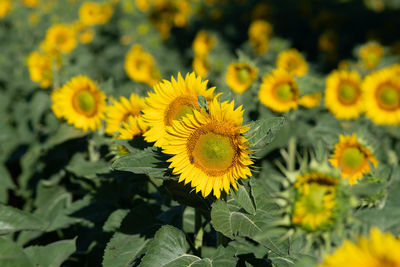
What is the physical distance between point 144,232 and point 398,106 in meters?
2.74

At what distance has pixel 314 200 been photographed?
3.84 feet

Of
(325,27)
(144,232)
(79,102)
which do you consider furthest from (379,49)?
(144,232)

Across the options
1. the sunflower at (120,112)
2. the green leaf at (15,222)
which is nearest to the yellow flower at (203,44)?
the sunflower at (120,112)

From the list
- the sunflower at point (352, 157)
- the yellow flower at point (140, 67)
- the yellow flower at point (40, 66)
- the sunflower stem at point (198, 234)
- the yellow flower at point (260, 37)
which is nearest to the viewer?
the sunflower stem at point (198, 234)

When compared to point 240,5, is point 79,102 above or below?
below

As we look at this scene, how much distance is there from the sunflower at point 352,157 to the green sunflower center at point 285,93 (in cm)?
79

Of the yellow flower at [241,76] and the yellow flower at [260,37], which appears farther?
the yellow flower at [260,37]

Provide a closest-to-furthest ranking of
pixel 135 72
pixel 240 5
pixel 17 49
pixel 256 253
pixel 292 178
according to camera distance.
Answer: pixel 292 178, pixel 256 253, pixel 135 72, pixel 17 49, pixel 240 5

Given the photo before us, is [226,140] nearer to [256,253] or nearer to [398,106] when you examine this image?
[256,253]

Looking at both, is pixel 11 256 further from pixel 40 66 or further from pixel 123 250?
pixel 40 66

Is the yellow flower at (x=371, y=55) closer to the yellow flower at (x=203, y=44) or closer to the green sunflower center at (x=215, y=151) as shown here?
the yellow flower at (x=203, y=44)

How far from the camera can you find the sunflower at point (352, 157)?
7.16 ft

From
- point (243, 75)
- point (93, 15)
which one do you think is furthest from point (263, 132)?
point (93, 15)

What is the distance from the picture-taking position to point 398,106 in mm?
3592
